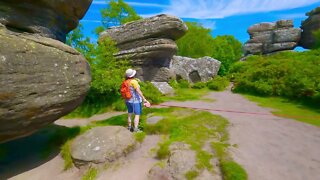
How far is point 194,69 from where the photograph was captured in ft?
90.6

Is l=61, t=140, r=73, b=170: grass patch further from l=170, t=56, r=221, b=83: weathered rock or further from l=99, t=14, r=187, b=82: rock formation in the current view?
l=170, t=56, r=221, b=83: weathered rock

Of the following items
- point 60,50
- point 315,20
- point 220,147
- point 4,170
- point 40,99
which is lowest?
point 4,170

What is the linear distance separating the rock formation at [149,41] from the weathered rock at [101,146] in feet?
41.6

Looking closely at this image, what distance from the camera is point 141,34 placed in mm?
20797

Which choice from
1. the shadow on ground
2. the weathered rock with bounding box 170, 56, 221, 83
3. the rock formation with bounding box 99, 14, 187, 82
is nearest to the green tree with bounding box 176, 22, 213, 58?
the weathered rock with bounding box 170, 56, 221, 83

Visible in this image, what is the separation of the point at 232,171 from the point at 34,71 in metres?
6.44

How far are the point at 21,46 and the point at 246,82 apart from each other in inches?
705

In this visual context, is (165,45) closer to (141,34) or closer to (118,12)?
(141,34)

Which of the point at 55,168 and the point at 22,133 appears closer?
the point at 22,133

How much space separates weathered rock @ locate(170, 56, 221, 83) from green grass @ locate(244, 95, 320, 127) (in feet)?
34.6

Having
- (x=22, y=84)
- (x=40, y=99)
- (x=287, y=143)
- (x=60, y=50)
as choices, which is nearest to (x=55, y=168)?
(x=40, y=99)

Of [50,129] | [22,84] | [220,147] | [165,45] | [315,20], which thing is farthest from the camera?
[315,20]

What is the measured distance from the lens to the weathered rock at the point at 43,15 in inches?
313

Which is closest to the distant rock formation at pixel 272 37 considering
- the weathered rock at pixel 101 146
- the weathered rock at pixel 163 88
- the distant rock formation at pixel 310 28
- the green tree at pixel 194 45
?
the distant rock formation at pixel 310 28
